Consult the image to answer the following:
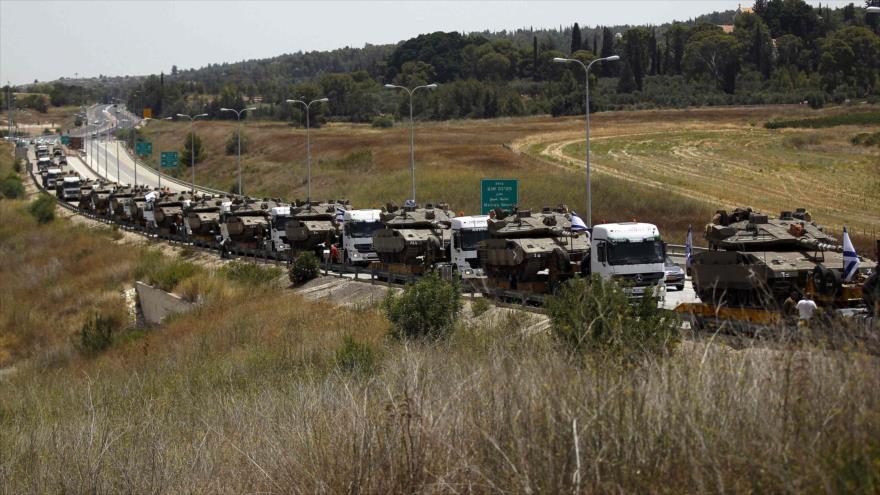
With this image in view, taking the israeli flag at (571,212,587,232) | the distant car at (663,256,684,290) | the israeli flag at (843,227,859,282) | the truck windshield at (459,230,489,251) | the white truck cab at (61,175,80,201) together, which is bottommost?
the white truck cab at (61,175,80,201)

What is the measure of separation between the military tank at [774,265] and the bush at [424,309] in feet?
18.4

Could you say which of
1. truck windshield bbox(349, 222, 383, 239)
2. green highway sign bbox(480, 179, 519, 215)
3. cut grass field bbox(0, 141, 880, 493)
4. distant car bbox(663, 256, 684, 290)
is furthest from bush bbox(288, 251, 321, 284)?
cut grass field bbox(0, 141, 880, 493)

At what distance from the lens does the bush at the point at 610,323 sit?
36.2ft

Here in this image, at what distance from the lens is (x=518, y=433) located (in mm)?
9148

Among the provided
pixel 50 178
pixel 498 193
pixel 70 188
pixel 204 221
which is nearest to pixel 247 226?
pixel 204 221

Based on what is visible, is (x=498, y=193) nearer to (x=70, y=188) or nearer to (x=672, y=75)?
(x=70, y=188)

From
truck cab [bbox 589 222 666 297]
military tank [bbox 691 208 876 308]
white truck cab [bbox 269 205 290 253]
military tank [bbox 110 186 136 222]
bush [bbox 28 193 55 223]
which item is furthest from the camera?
bush [bbox 28 193 55 223]

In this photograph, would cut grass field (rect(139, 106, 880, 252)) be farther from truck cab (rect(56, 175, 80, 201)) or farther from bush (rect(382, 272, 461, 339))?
bush (rect(382, 272, 461, 339))

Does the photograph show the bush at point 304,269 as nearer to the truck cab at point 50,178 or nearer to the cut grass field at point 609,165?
the cut grass field at point 609,165

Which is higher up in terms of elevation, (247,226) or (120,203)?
(247,226)

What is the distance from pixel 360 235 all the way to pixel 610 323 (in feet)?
108

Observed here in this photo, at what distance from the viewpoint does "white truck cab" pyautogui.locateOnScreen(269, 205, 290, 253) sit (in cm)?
5238

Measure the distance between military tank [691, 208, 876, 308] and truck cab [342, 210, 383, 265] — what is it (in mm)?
21301

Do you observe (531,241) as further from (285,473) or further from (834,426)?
(834,426)
